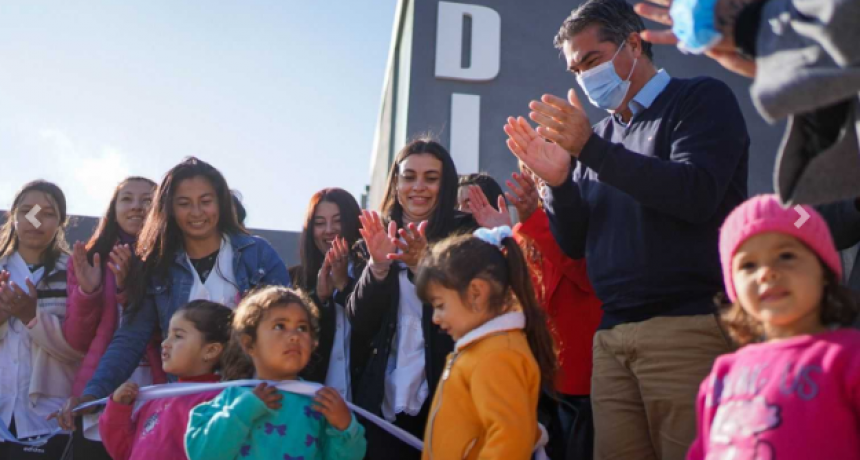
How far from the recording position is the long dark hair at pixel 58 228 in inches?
178

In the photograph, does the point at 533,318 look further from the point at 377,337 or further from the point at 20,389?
the point at 20,389

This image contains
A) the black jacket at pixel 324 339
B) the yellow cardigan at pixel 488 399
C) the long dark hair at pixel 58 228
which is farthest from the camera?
the long dark hair at pixel 58 228

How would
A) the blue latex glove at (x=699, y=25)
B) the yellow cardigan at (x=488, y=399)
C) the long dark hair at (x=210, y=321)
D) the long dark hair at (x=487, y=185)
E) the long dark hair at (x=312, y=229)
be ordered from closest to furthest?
the blue latex glove at (x=699, y=25) < the yellow cardigan at (x=488, y=399) < the long dark hair at (x=210, y=321) < the long dark hair at (x=487, y=185) < the long dark hair at (x=312, y=229)

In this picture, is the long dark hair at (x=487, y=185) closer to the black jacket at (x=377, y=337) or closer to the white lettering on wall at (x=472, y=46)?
the black jacket at (x=377, y=337)

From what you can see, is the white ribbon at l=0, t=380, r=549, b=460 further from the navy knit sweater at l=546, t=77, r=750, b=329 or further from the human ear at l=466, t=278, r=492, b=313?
the navy knit sweater at l=546, t=77, r=750, b=329

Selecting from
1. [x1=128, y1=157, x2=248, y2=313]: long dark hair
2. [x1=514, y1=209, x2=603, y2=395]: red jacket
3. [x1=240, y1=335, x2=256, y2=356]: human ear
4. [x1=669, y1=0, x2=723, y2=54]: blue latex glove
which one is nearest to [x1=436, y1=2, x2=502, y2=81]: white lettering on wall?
[x1=128, y1=157, x2=248, y2=313]: long dark hair

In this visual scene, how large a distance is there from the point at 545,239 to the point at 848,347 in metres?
1.51

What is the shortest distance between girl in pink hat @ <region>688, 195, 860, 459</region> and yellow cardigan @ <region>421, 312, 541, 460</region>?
1.91 ft

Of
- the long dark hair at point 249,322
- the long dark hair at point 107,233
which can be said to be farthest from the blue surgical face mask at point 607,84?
Answer: the long dark hair at point 107,233

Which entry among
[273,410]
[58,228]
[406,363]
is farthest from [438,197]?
[58,228]

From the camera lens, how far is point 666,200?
8.07 ft

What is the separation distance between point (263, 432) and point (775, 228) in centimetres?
188

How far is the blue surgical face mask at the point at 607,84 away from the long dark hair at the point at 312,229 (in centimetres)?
175

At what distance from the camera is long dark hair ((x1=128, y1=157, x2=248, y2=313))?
387 centimetres
